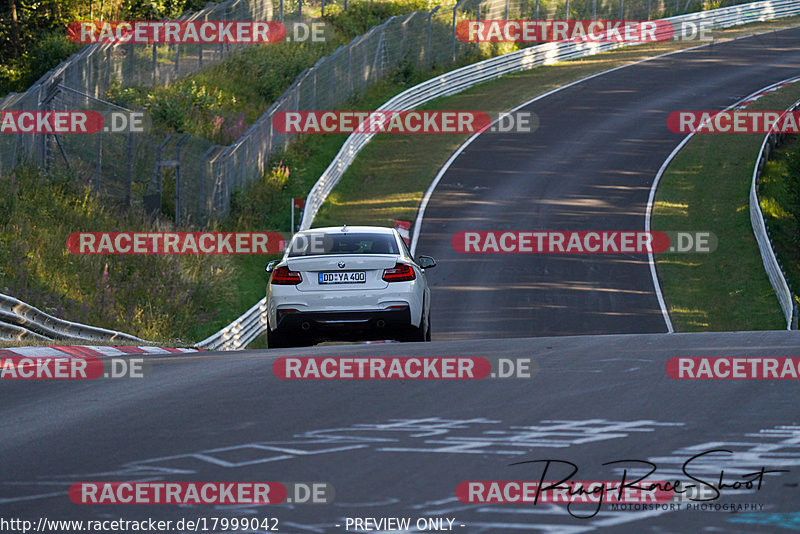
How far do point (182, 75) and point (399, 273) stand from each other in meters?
26.6

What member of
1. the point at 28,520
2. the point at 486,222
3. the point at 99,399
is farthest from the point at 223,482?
the point at 486,222

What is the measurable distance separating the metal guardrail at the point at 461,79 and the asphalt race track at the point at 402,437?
357 inches

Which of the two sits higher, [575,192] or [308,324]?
[308,324]

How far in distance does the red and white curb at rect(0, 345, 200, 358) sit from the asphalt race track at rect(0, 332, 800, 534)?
6.32 feet

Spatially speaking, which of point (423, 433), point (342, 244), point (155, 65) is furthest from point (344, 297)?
point (155, 65)

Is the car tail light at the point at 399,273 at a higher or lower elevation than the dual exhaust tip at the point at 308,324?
higher

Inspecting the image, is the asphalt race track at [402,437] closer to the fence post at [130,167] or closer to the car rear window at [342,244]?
the car rear window at [342,244]

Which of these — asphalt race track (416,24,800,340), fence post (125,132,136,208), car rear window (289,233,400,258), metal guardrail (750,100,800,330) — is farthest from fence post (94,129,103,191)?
metal guardrail (750,100,800,330)

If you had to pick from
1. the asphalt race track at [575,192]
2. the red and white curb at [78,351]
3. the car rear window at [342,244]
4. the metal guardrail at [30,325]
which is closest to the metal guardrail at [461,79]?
the metal guardrail at [30,325]

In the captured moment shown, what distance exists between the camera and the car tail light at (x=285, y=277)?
12.6 metres

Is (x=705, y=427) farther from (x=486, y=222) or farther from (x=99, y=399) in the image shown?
(x=486, y=222)

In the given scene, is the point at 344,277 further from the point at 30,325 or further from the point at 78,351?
the point at 30,325

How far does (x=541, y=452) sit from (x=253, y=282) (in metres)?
20.8

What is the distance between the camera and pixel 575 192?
118 feet
